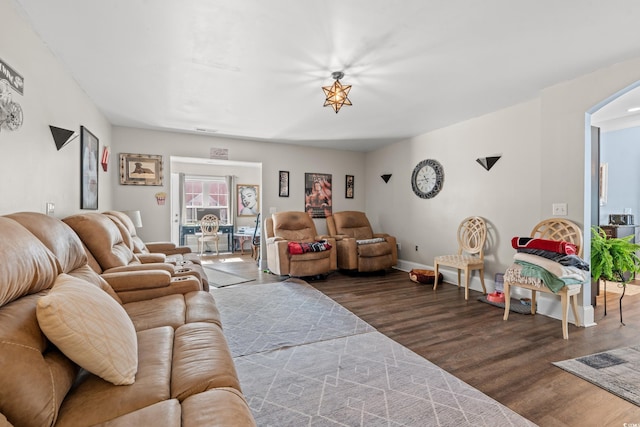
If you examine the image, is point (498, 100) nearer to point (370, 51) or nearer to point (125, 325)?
point (370, 51)

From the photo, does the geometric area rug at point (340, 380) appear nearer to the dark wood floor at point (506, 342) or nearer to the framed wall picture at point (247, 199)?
the dark wood floor at point (506, 342)

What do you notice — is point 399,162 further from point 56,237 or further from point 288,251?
point 56,237

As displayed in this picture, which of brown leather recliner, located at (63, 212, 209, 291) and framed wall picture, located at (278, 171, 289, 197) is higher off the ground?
framed wall picture, located at (278, 171, 289, 197)

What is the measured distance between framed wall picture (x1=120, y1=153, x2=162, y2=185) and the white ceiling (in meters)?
1.03

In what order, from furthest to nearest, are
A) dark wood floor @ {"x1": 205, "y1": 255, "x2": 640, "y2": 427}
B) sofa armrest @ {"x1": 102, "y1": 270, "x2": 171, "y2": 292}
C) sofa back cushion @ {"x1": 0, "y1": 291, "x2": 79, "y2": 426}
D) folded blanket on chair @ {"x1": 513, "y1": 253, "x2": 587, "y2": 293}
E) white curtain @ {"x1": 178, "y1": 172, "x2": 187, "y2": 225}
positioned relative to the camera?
white curtain @ {"x1": 178, "y1": 172, "x2": 187, "y2": 225}
folded blanket on chair @ {"x1": 513, "y1": 253, "x2": 587, "y2": 293}
sofa armrest @ {"x1": 102, "y1": 270, "x2": 171, "y2": 292}
dark wood floor @ {"x1": 205, "y1": 255, "x2": 640, "y2": 427}
sofa back cushion @ {"x1": 0, "y1": 291, "x2": 79, "y2": 426}

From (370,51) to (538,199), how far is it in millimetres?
2542

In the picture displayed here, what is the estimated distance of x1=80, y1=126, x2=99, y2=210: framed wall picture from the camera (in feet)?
9.97

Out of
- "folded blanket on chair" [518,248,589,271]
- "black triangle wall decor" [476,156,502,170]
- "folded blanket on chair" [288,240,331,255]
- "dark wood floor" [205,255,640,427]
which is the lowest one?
"dark wood floor" [205,255,640,427]

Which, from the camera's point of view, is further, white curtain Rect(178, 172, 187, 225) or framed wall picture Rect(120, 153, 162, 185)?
white curtain Rect(178, 172, 187, 225)

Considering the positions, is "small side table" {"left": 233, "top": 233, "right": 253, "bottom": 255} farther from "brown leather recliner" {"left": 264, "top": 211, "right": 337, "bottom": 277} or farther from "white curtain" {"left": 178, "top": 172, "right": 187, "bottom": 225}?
"brown leather recliner" {"left": 264, "top": 211, "right": 337, "bottom": 277}

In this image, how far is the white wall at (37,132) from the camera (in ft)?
5.77

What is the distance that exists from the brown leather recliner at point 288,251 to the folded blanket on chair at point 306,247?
0.16ft

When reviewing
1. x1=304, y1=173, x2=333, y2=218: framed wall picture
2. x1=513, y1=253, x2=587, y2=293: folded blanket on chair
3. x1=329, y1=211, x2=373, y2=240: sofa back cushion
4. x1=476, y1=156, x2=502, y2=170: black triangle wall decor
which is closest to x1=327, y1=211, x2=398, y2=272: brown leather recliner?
x1=329, y1=211, x2=373, y2=240: sofa back cushion

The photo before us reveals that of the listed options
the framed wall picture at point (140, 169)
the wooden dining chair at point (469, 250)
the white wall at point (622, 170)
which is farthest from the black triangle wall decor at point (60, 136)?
the white wall at point (622, 170)
